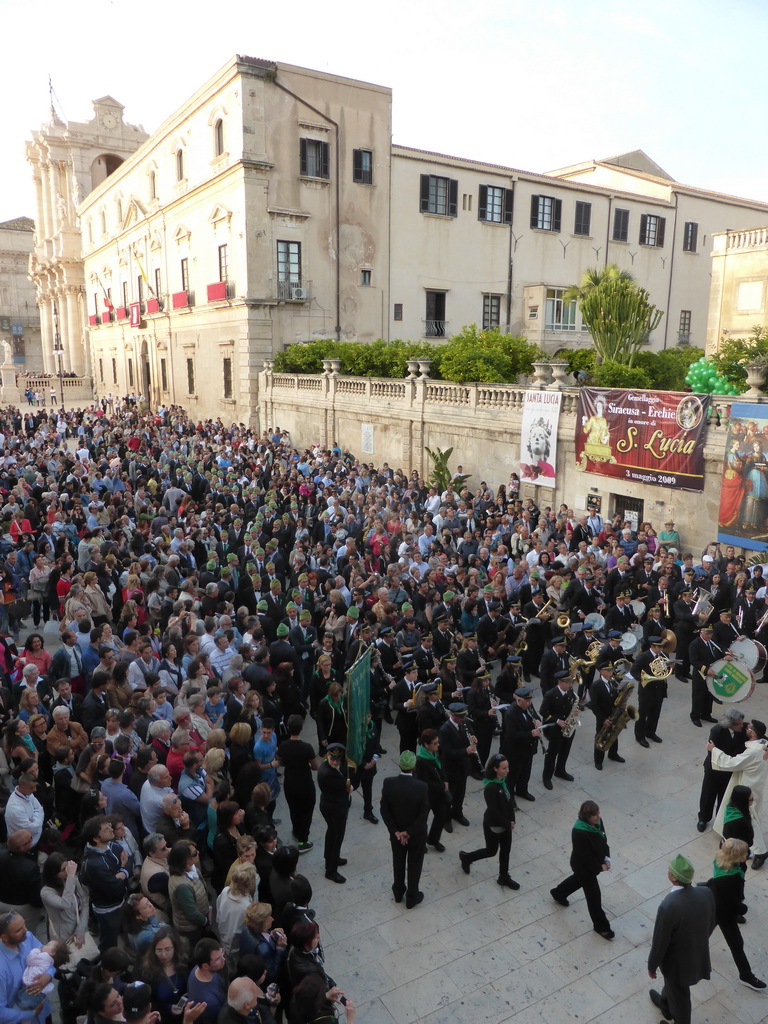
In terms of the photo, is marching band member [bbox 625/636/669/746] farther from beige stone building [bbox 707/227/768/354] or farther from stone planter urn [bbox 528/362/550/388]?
beige stone building [bbox 707/227/768/354]

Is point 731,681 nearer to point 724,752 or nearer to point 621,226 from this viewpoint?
point 724,752

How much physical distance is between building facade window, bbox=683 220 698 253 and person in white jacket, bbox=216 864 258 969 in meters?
44.2

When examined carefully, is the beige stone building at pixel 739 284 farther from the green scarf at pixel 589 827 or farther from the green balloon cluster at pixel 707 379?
the green scarf at pixel 589 827

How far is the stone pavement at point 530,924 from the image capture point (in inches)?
211

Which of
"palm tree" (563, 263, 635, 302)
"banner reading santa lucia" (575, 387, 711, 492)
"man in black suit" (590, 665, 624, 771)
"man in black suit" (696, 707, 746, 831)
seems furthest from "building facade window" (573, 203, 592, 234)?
"man in black suit" (696, 707, 746, 831)

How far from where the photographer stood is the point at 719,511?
14.0 m

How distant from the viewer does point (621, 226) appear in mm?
38844

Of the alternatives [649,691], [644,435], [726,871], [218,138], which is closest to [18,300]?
[218,138]

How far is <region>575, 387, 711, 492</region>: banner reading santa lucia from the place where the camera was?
47.3 ft

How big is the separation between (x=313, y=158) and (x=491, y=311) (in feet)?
36.9

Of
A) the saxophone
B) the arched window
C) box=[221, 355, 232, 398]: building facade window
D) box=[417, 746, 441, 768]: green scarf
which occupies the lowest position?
the saxophone

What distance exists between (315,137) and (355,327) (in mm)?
7791

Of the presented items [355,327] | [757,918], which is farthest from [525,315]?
[757,918]

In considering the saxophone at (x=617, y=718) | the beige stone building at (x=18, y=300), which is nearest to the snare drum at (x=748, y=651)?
the saxophone at (x=617, y=718)
